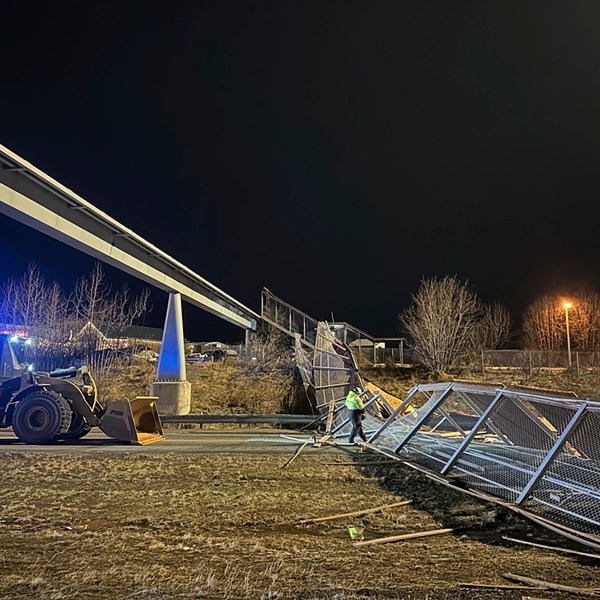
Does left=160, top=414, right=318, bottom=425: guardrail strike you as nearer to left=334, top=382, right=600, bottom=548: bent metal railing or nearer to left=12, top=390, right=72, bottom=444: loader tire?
left=12, top=390, right=72, bottom=444: loader tire

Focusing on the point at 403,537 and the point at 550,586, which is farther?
the point at 403,537

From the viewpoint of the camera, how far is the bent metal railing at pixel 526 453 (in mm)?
7406

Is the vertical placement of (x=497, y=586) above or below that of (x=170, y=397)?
below

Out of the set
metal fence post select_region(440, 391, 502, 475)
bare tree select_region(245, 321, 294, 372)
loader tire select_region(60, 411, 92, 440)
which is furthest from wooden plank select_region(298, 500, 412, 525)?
bare tree select_region(245, 321, 294, 372)

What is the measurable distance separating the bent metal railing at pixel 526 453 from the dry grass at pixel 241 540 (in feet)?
1.94

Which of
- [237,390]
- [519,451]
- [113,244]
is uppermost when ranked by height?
[113,244]

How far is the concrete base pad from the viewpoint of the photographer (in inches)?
1017

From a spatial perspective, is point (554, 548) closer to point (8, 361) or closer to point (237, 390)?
point (8, 361)

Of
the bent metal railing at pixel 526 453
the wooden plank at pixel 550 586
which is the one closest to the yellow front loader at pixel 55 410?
the bent metal railing at pixel 526 453

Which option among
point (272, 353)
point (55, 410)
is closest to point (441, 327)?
point (272, 353)

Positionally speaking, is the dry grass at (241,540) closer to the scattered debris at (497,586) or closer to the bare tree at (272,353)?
the scattered debris at (497,586)

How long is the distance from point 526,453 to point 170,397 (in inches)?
727

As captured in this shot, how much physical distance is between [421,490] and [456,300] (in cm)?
2828

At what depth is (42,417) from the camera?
15234 mm
